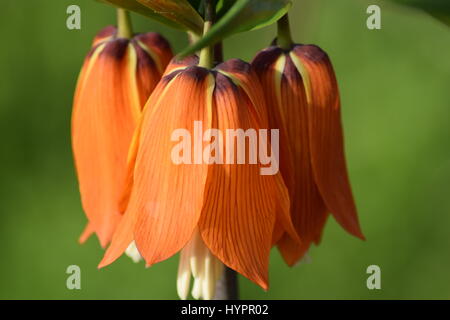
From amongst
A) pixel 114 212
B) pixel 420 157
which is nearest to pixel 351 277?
pixel 420 157

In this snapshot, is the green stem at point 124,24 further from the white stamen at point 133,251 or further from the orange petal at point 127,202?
the white stamen at point 133,251

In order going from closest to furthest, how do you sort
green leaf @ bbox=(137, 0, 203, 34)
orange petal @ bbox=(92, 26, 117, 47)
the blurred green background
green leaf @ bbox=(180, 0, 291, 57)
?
green leaf @ bbox=(180, 0, 291, 57)
green leaf @ bbox=(137, 0, 203, 34)
orange petal @ bbox=(92, 26, 117, 47)
the blurred green background

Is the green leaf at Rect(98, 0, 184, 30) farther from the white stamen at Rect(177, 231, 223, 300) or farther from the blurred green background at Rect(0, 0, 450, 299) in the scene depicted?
the blurred green background at Rect(0, 0, 450, 299)

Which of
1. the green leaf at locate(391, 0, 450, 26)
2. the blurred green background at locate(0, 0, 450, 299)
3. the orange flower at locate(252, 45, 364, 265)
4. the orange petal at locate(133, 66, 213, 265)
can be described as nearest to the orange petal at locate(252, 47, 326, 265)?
the orange flower at locate(252, 45, 364, 265)

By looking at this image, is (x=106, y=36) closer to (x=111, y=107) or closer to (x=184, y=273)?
(x=111, y=107)

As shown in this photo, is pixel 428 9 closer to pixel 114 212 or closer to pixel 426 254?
pixel 114 212

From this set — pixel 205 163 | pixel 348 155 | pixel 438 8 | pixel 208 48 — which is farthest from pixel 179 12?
pixel 348 155
